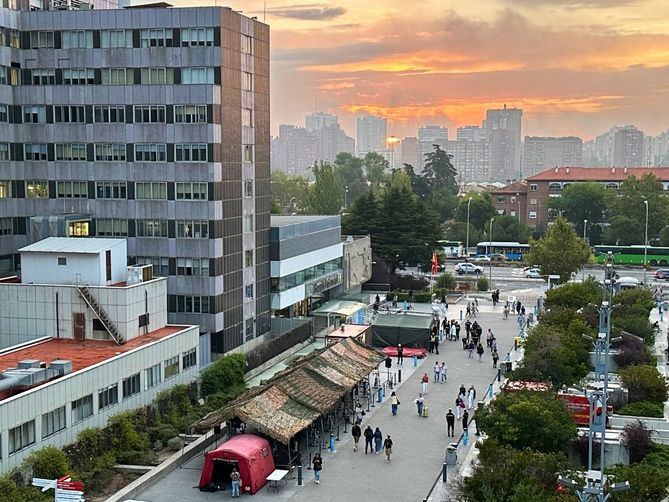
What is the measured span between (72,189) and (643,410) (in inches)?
1415

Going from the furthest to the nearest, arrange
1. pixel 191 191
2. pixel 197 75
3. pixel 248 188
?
pixel 248 188, pixel 191 191, pixel 197 75

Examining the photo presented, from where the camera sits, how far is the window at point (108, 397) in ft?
130

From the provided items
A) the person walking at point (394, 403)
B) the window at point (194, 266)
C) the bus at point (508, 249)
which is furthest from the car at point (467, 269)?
the person walking at point (394, 403)

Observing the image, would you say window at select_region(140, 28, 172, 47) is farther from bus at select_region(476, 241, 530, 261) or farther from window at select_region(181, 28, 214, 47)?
bus at select_region(476, 241, 530, 261)

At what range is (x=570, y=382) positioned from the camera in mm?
47719

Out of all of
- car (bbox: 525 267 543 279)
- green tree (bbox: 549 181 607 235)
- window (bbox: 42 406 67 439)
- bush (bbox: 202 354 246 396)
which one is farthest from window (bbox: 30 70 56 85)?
green tree (bbox: 549 181 607 235)

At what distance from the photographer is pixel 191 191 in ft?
184

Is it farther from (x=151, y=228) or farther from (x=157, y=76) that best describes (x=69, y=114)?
(x=151, y=228)

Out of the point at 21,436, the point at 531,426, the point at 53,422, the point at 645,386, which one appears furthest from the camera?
the point at 645,386

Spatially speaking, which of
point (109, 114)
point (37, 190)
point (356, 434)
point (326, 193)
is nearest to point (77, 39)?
point (109, 114)

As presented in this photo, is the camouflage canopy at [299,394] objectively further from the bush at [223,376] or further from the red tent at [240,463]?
the bush at [223,376]

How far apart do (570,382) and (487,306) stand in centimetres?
3705

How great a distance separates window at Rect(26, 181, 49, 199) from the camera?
58.7 metres

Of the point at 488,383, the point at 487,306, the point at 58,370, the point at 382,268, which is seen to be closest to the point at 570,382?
the point at 488,383
